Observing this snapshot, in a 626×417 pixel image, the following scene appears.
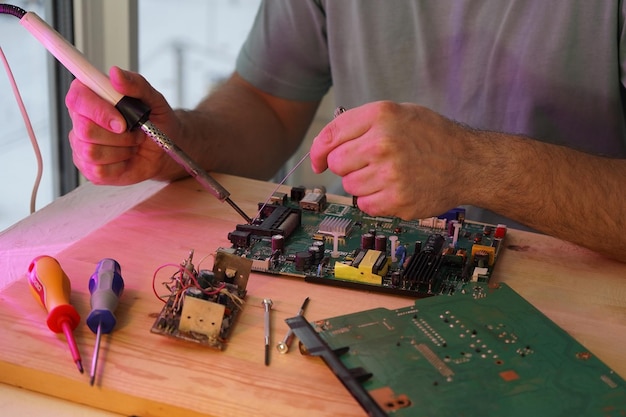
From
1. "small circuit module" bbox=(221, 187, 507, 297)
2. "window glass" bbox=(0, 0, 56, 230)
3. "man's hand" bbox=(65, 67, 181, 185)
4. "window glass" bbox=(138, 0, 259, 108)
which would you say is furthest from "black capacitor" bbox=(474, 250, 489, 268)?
"window glass" bbox=(138, 0, 259, 108)

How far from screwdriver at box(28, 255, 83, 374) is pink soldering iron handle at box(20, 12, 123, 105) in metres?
0.33

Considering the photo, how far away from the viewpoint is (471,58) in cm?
165

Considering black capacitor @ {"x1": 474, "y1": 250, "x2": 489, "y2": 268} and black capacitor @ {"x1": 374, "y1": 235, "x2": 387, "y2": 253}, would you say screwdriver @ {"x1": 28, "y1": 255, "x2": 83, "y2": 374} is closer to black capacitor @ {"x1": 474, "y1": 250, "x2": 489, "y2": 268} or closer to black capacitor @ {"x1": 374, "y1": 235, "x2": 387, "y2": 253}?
black capacitor @ {"x1": 374, "y1": 235, "x2": 387, "y2": 253}

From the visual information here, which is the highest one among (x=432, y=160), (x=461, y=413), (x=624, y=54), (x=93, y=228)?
(x=624, y=54)

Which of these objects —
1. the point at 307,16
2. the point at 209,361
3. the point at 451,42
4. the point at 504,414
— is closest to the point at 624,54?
the point at 451,42

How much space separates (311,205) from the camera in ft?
4.44

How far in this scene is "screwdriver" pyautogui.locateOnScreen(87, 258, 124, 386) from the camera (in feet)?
3.10

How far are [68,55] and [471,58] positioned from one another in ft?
2.85

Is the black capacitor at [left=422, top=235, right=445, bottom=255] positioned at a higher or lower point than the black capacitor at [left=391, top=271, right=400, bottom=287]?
higher

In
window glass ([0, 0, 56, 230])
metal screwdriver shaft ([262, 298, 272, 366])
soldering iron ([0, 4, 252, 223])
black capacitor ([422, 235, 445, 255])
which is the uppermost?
soldering iron ([0, 4, 252, 223])

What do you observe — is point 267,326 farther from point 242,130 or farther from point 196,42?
point 196,42

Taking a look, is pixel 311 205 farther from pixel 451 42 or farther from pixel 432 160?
pixel 451 42

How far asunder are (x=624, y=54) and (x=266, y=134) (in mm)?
840

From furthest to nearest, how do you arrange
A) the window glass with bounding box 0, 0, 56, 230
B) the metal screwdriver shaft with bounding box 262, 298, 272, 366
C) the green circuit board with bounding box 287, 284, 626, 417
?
the window glass with bounding box 0, 0, 56, 230, the metal screwdriver shaft with bounding box 262, 298, 272, 366, the green circuit board with bounding box 287, 284, 626, 417
